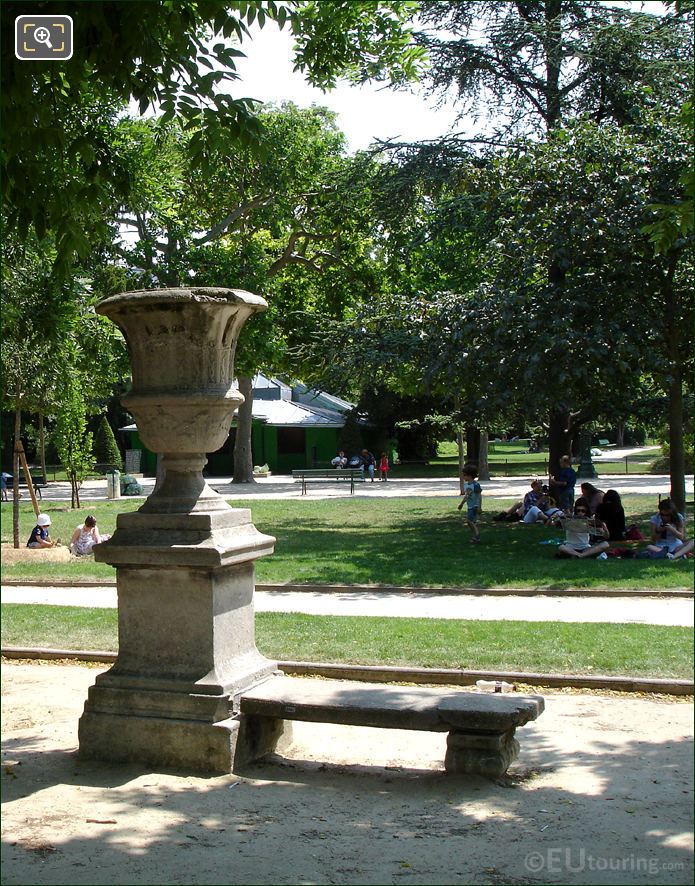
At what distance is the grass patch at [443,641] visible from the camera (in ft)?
26.4

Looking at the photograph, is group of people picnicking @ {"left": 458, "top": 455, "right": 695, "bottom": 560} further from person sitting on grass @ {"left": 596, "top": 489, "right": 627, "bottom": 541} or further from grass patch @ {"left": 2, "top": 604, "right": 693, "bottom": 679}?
grass patch @ {"left": 2, "top": 604, "right": 693, "bottom": 679}

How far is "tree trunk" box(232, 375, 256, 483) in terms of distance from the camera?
118 ft

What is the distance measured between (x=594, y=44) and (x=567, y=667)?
1551 cm

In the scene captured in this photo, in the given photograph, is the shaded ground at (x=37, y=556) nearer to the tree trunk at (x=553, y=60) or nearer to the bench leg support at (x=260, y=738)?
the bench leg support at (x=260, y=738)

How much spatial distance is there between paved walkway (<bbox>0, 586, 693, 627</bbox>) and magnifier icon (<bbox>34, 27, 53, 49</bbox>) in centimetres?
723

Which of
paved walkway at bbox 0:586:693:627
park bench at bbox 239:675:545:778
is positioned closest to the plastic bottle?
park bench at bbox 239:675:545:778

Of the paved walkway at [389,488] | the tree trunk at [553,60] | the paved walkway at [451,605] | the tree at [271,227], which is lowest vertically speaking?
the paved walkway at [451,605]

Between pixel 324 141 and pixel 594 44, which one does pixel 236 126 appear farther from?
pixel 324 141

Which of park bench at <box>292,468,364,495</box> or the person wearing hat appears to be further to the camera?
park bench at <box>292,468,364,495</box>

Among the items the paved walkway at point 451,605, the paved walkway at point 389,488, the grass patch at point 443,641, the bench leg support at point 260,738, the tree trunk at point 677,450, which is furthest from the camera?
the paved walkway at point 389,488

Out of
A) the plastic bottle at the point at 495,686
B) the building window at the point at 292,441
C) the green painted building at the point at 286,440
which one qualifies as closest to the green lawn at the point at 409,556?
the plastic bottle at the point at 495,686

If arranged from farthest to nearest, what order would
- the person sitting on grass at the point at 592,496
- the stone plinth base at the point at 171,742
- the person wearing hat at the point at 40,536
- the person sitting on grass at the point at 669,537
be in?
1. the person wearing hat at the point at 40,536
2. the person sitting on grass at the point at 592,496
3. the person sitting on grass at the point at 669,537
4. the stone plinth base at the point at 171,742

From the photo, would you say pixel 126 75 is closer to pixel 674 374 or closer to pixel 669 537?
pixel 669 537

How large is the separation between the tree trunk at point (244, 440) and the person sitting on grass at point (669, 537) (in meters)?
21.9
